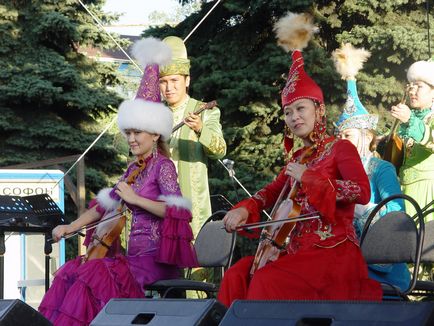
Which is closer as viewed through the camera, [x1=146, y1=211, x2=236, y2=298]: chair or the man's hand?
[x1=146, y1=211, x2=236, y2=298]: chair

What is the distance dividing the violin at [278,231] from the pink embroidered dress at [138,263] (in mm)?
814

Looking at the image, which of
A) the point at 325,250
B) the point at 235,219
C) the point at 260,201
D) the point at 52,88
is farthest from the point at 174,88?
the point at 52,88

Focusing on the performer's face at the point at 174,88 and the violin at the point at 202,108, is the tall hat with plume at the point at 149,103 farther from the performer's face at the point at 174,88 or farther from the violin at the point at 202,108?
the performer's face at the point at 174,88

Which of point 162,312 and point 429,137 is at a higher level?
point 429,137

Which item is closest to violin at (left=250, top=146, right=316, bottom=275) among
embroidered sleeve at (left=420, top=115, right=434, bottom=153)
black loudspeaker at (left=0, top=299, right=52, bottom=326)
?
black loudspeaker at (left=0, top=299, right=52, bottom=326)

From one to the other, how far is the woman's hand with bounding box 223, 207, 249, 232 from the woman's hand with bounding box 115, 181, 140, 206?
2.28 ft

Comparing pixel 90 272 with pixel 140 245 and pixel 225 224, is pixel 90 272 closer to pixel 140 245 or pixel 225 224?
pixel 140 245

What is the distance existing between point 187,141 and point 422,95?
1611 mm

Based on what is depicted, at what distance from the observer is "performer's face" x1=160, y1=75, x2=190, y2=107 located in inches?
249

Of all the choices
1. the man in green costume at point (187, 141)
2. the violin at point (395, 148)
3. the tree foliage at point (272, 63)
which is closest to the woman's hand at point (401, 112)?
the violin at point (395, 148)

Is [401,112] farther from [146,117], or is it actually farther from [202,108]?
[146,117]

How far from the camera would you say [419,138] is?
6.57 m

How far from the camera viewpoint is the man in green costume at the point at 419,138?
21.6 ft

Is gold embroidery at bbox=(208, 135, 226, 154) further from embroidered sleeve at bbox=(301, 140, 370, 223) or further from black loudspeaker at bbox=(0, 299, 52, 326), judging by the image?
black loudspeaker at bbox=(0, 299, 52, 326)
